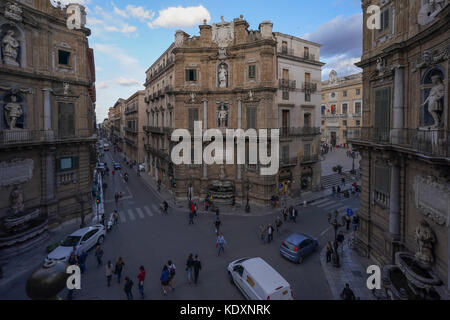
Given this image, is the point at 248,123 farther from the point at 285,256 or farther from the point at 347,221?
the point at 285,256

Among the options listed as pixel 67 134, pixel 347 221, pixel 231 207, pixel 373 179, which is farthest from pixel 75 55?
pixel 347 221

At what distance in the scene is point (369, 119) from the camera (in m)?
14.9

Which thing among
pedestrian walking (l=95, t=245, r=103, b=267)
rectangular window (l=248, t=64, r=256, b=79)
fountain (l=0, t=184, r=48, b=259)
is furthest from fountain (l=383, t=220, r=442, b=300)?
fountain (l=0, t=184, r=48, b=259)

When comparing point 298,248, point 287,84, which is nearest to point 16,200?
point 298,248

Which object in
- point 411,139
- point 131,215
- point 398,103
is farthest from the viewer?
point 131,215

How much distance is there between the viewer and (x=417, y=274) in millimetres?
9570

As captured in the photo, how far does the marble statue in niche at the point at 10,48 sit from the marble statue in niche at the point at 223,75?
1695 centimetres

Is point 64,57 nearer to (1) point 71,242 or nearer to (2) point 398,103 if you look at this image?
(1) point 71,242

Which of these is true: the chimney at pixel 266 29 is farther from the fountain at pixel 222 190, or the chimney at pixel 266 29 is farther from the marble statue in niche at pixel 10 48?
the marble statue in niche at pixel 10 48

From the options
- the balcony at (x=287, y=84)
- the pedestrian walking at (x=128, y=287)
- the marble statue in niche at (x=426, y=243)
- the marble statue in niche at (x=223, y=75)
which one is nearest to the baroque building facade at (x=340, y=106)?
the balcony at (x=287, y=84)

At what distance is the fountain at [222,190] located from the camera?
86.6 feet

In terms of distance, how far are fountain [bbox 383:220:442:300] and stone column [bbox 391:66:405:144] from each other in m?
4.13

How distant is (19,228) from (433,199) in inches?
898

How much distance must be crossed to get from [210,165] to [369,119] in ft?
54.8
